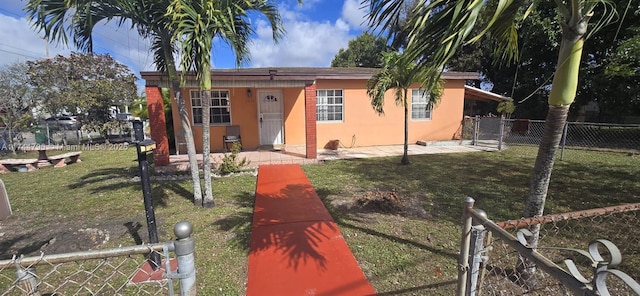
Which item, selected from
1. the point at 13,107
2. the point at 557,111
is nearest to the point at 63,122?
the point at 13,107

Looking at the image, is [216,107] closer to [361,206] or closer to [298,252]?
[361,206]

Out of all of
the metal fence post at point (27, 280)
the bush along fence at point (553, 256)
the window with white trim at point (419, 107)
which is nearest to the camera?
the bush along fence at point (553, 256)

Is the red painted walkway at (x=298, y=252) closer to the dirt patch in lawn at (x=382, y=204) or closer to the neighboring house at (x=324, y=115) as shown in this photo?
the dirt patch in lawn at (x=382, y=204)

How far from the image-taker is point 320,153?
10.1m

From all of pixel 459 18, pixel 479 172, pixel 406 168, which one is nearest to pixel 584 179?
pixel 479 172

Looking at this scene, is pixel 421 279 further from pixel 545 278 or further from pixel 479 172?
pixel 479 172

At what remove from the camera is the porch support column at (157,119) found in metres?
7.36

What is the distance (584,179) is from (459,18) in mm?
7529

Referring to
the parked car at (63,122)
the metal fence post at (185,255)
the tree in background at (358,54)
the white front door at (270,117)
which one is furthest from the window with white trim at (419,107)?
the tree in background at (358,54)

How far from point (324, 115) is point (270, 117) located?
2.17 metres

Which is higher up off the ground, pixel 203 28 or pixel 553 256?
pixel 203 28

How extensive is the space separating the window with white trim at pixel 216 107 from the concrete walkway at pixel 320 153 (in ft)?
4.82

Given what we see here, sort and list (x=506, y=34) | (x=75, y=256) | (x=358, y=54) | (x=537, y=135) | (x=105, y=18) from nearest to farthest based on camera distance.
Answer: (x=75, y=256) < (x=506, y=34) < (x=105, y=18) < (x=537, y=135) < (x=358, y=54)

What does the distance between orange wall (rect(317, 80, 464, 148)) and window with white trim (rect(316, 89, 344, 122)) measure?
168 mm
